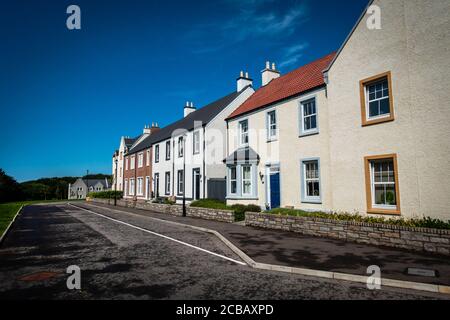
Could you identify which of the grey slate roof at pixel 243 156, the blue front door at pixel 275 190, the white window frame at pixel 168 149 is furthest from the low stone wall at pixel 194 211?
the white window frame at pixel 168 149

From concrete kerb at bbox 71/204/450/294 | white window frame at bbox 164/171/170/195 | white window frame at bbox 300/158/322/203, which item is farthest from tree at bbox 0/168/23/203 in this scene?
concrete kerb at bbox 71/204/450/294

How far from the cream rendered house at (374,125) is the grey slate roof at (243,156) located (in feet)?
3.78

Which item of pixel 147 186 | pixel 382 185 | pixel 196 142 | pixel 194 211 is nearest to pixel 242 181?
pixel 194 211

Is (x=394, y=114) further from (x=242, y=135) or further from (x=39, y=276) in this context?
(x=39, y=276)

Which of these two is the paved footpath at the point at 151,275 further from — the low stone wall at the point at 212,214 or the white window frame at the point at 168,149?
the white window frame at the point at 168,149

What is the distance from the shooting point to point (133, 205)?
30.0 meters

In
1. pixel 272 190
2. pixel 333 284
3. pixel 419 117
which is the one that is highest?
pixel 419 117

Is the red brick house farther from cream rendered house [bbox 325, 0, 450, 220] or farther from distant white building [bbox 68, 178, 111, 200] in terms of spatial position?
distant white building [bbox 68, 178, 111, 200]

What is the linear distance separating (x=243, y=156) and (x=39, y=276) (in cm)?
1384

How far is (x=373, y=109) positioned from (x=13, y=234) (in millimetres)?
17756

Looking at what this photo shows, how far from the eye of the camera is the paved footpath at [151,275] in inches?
217

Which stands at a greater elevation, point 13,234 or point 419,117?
point 419,117
